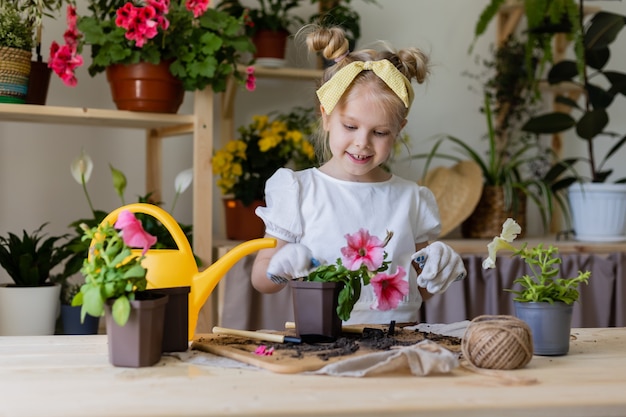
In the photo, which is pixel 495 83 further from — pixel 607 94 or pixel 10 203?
pixel 10 203

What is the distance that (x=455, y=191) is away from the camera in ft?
9.04

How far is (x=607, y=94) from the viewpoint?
2709 mm

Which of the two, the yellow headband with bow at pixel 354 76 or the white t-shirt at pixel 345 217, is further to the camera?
the white t-shirt at pixel 345 217

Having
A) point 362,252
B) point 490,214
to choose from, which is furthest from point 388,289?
point 490,214

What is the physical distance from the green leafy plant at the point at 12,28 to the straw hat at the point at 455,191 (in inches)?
55.2

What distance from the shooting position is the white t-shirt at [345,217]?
1645mm

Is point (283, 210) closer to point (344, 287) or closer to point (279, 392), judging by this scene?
point (344, 287)

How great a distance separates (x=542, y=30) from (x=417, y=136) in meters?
0.61

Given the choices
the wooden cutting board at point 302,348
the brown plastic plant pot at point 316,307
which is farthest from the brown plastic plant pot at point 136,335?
the brown plastic plant pot at point 316,307

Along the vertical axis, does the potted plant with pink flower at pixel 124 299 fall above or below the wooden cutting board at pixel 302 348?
above

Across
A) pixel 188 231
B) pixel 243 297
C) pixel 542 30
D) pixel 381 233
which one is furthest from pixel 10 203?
pixel 542 30

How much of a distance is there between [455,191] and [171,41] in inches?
44.3

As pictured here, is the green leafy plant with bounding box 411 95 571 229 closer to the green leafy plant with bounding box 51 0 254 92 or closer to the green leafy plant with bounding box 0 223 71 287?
the green leafy plant with bounding box 51 0 254 92

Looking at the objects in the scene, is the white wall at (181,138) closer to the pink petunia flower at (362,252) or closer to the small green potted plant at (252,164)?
the small green potted plant at (252,164)
